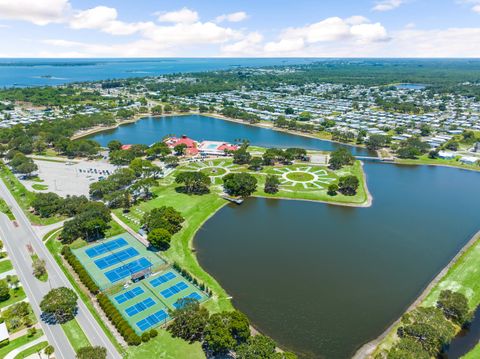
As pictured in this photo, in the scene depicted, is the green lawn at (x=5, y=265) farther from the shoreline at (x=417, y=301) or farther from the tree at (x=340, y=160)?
the tree at (x=340, y=160)

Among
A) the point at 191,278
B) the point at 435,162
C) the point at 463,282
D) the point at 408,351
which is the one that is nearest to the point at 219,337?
the point at 191,278

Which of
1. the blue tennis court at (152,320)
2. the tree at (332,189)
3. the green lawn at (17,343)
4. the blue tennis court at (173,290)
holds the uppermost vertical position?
the tree at (332,189)

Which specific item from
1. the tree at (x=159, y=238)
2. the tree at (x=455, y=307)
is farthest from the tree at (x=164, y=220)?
the tree at (x=455, y=307)

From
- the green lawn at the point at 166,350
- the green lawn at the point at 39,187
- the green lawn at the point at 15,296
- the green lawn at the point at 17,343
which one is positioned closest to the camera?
the green lawn at the point at 166,350

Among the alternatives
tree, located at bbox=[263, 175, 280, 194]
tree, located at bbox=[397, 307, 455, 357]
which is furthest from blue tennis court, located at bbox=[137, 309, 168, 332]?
tree, located at bbox=[263, 175, 280, 194]

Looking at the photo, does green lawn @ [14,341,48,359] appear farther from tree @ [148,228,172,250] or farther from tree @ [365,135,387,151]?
tree @ [365,135,387,151]

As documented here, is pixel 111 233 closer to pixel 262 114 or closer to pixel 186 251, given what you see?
pixel 186 251

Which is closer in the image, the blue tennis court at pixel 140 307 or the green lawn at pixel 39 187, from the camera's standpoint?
the blue tennis court at pixel 140 307

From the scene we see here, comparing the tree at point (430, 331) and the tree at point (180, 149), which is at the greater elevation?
the tree at point (180, 149)
